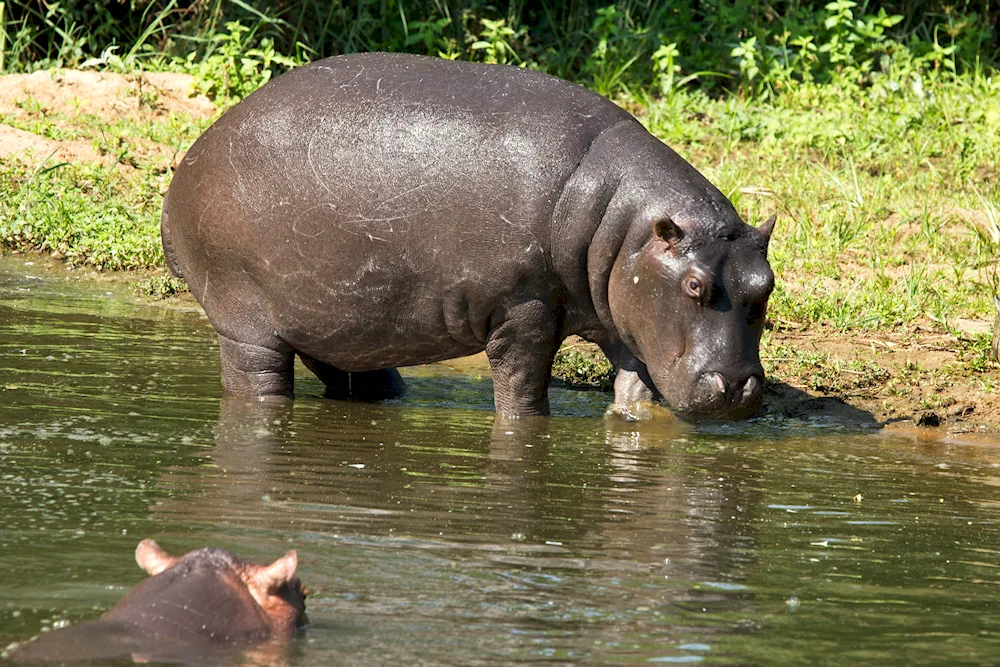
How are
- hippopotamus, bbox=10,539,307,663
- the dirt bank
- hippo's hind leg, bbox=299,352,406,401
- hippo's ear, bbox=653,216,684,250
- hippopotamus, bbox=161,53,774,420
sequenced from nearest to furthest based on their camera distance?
hippopotamus, bbox=10,539,307,663, hippo's ear, bbox=653,216,684,250, hippopotamus, bbox=161,53,774,420, the dirt bank, hippo's hind leg, bbox=299,352,406,401

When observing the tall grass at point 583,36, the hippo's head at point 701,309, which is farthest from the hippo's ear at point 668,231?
the tall grass at point 583,36

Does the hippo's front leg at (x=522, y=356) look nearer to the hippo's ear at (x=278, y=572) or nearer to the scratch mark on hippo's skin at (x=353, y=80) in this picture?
the scratch mark on hippo's skin at (x=353, y=80)

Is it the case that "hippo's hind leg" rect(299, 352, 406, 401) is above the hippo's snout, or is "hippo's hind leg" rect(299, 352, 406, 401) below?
below

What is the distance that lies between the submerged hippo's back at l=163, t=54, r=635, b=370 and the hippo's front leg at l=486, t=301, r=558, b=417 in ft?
0.34

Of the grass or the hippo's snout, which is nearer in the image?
the hippo's snout

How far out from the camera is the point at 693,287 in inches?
257

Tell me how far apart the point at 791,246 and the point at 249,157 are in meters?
3.71

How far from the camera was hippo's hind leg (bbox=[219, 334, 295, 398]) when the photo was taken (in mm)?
7301

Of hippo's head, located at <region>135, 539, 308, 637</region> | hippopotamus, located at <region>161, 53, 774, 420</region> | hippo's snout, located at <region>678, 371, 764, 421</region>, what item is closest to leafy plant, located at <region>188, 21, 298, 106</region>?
hippopotamus, located at <region>161, 53, 774, 420</region>

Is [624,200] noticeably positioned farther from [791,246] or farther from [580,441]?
[791,246]

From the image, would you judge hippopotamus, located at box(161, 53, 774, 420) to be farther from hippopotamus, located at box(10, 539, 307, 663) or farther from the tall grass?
the tall grass

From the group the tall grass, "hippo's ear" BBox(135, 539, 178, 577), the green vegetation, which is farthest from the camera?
the tall grass

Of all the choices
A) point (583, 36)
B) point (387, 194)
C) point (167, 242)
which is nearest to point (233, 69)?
point (583, 36)

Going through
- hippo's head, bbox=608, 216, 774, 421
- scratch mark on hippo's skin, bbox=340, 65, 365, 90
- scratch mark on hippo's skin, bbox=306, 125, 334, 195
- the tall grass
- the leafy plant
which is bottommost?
hippo's head, bbox=608, 216, 774, 421
